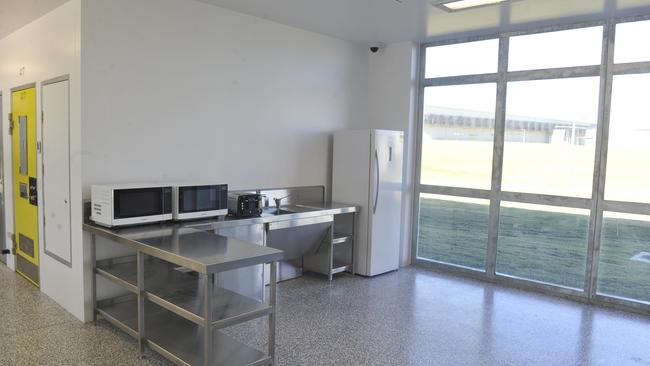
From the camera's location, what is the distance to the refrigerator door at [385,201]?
5094mm

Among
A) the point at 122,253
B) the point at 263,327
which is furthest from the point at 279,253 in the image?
the point at 122,253

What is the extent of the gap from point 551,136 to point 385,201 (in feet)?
6.29

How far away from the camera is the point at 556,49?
4746 mm

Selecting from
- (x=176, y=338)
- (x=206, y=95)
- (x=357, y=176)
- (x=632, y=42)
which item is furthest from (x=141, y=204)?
(x=632, y=42)

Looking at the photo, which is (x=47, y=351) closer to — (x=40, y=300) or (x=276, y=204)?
(x=40, y=300)

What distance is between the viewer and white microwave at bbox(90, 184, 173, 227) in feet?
10.8

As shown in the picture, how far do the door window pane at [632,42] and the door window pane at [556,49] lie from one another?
0.16 m

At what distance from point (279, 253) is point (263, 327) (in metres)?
1.26

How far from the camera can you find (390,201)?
532cm

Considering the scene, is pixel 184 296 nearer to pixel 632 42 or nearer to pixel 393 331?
pixel 393 331

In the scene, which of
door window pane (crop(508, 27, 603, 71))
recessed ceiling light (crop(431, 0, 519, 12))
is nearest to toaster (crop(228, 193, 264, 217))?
recessed ceiling light (crop(431, 0, 519, 12))

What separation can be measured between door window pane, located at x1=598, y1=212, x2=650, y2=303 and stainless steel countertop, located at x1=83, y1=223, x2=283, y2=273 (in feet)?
11.7

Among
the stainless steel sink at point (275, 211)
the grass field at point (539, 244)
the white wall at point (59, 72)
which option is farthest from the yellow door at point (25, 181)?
the grass field at point (539, 244)

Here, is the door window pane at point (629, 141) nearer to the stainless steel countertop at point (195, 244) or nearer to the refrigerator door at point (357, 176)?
the refrigerator door at point (357, 176)
